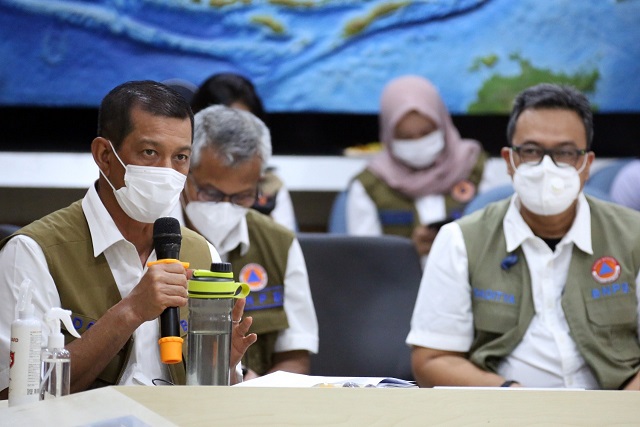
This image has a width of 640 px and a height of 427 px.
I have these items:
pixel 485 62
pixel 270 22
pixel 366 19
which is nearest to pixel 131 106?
pixel 270 22

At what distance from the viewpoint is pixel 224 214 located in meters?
2.92

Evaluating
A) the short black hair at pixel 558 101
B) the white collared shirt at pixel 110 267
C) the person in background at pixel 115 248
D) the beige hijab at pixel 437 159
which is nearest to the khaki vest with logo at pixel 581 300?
the short black hair at pixel 558 101

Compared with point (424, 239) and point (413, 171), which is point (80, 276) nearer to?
point (424, 239)

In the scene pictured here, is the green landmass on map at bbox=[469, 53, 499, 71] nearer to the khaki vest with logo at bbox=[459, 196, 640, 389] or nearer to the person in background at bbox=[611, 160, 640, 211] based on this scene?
the person in background at bbox=[611, 160, 640, 211]

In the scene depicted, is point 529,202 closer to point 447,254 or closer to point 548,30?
point 447,254

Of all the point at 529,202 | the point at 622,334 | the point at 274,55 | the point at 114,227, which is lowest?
the point at 622,334

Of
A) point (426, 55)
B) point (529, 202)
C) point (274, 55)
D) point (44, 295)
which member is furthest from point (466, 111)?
point (44, 295)

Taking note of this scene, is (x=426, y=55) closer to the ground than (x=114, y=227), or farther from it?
farther from it

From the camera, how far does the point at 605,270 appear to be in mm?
2836

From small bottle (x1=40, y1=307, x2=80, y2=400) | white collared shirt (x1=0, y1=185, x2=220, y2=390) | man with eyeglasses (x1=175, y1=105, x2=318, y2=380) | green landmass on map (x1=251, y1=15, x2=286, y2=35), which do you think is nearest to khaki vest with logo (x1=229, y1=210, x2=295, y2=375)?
man with eyeglasses (x1=175, y1=105, x2=318, y2=380)

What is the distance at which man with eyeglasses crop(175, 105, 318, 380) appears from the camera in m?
2.93

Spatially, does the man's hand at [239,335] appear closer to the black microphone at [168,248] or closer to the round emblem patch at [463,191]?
the black microphone at [168,248]

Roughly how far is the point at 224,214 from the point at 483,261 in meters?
0.79

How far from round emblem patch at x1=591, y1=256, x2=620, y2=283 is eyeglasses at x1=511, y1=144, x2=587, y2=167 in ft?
1.00
